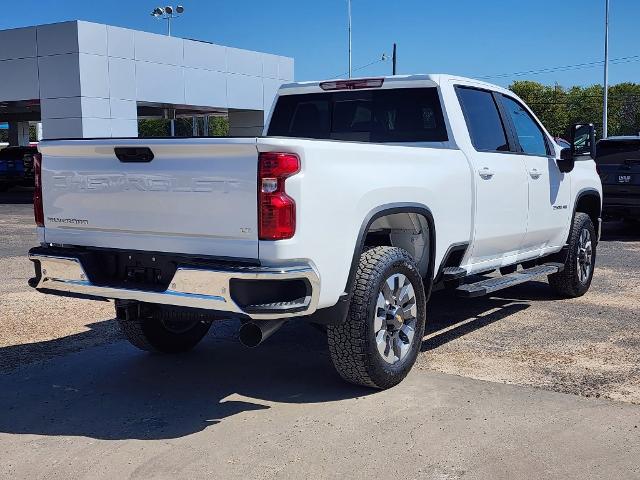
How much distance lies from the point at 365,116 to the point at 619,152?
805cm

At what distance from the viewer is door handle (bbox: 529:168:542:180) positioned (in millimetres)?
6879

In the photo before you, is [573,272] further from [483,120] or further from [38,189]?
[38,189]

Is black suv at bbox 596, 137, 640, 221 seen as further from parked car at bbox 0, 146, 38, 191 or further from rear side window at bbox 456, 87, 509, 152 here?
parked car at bbox 0, 146, 38, 191

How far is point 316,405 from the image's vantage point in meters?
4.82

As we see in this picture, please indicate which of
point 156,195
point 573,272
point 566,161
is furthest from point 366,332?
point 573,272

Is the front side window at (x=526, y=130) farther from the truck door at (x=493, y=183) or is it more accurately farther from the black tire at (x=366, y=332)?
the black tire at (x=366, y=332)

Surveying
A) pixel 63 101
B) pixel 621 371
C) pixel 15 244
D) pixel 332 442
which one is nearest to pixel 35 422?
pixel 332 442

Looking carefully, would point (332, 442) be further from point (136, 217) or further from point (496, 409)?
point (136, 217)

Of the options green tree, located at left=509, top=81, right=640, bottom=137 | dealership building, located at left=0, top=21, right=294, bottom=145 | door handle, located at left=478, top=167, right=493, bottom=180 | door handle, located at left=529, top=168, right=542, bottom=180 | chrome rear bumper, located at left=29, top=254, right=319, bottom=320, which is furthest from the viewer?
green tree, located at left=509, top=81, right=640, bottom=137

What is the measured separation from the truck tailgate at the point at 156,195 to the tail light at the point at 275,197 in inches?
1.7

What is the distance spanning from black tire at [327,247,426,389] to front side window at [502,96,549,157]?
2.48 m

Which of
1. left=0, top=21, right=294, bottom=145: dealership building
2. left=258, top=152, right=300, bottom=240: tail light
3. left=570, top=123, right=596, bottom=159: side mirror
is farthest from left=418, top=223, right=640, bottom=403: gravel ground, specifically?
left=0, top=21, right=294, bottom=145: dealership building

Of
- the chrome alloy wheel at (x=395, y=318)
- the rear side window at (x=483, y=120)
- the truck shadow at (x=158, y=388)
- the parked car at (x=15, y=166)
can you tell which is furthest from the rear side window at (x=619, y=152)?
the parked car at (x=15, y=166)

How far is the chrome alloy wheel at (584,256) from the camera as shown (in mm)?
8094
